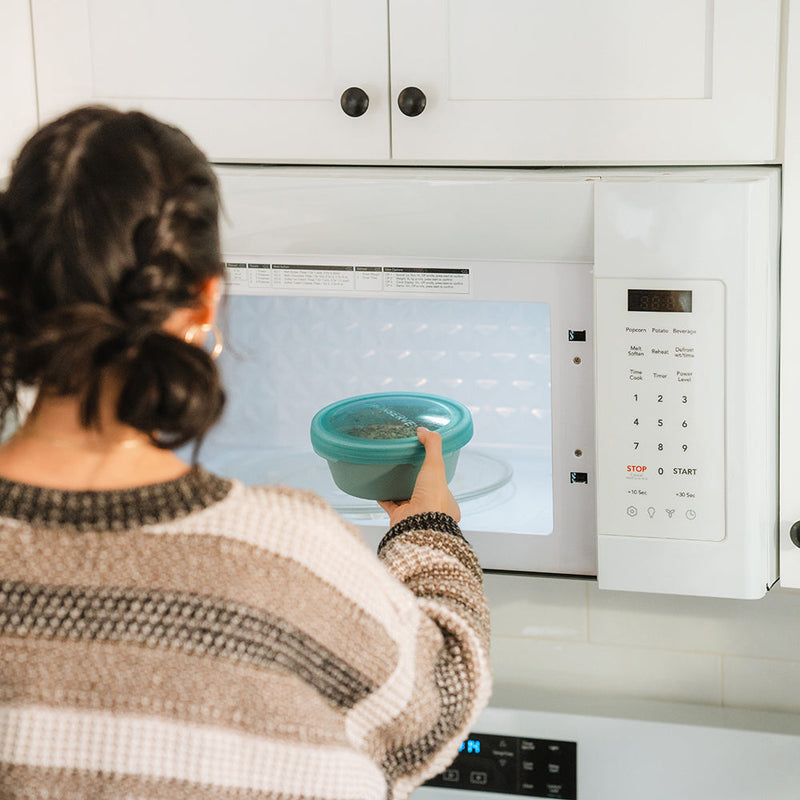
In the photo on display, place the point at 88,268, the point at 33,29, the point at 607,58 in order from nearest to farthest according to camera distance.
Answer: the point at 88,268, the point at 607,58, the point at 33,29

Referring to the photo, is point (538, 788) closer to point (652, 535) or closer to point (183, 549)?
point (652, 535)

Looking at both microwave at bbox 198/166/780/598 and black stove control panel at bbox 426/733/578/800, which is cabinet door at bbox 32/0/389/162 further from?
black stove control panel at bbox 426/733/578/800

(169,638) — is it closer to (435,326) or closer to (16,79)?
(435,326)

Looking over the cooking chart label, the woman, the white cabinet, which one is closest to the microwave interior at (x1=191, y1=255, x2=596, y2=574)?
the cooking chart label

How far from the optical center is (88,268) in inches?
20.7

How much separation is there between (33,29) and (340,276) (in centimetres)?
37

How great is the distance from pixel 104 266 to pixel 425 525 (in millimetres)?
418

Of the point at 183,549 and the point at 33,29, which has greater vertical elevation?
the point at 33,29

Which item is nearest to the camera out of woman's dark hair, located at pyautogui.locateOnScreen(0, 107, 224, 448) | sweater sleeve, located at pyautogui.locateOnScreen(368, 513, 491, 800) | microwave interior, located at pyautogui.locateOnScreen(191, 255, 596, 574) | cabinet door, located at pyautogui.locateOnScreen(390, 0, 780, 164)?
woman's dark hair, located at pyautogui.locateOnScreen(0, 107, 224, 448)

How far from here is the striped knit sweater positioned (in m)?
0.58

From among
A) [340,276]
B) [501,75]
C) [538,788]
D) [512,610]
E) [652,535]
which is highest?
[501,75]

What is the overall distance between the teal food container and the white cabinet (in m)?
0.24

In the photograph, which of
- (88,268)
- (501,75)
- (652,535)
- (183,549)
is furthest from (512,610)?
(88,268)

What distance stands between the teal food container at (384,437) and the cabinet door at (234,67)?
24 centimetres
